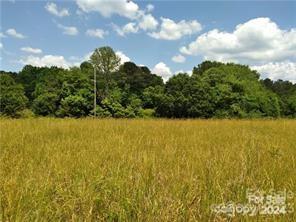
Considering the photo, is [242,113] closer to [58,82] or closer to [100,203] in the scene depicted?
[58,82]

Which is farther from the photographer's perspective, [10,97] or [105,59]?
[105,59]

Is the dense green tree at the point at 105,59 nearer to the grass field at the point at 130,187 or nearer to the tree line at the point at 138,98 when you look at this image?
the tree line at the point at 138,98

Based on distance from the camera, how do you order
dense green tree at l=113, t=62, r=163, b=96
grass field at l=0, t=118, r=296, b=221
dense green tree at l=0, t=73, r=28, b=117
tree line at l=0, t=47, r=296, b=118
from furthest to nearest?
1. dense green tree at l=113, t=62, r=163, b=96
2. dense green tree at l=0, t=73, r=28, b=117
3. tree line at l=0, t=47, r=296, b=118
4. grass field at l=0, t=118, r=296, b=221

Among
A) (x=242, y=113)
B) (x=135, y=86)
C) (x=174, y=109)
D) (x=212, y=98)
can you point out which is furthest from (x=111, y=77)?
(x=242, y=113)

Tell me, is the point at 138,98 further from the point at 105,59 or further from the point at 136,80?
the point at 105,59

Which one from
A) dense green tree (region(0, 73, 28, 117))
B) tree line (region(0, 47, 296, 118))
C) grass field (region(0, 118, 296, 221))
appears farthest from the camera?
dense green tree (region(0, 73, 28, 117))

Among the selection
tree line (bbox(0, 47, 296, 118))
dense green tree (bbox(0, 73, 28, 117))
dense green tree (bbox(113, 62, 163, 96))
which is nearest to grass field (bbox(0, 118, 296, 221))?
tree line (bbox(0, 47, 296, 118))

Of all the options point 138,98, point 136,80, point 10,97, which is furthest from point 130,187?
point 136,80

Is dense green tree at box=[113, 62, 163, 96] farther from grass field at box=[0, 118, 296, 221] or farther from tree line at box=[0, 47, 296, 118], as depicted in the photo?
grass field at box=[0, 118, 296, 221]

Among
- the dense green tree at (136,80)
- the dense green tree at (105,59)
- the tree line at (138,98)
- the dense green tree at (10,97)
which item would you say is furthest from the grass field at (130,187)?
the dense green tree at (105,59)

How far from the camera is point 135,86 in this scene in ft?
165

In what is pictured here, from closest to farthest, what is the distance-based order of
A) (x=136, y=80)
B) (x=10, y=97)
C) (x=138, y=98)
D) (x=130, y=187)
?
(x=130, y=187) → (x=10, y=97) → (x=138, y=98) → (x=136, y=80)

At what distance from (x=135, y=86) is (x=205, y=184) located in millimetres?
47937

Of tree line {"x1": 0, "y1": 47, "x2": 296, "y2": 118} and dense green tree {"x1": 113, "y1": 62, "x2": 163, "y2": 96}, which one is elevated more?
dense green tree {"x1": 113, "y1": 62, "x2": 163, "y2": 96}
